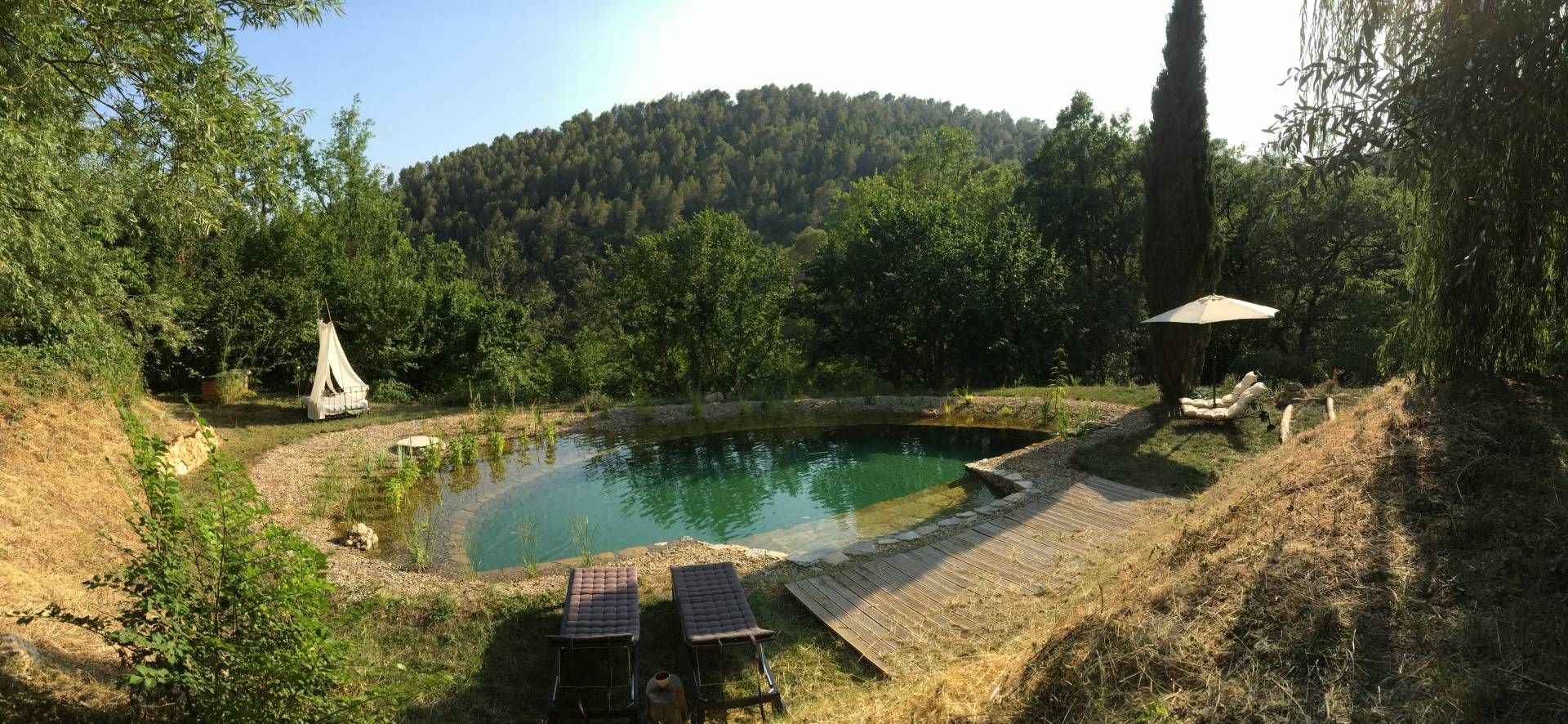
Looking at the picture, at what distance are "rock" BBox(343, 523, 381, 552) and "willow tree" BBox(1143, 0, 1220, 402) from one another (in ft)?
34.0

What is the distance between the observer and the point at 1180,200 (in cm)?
1068

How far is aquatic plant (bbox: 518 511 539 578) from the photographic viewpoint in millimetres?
6763

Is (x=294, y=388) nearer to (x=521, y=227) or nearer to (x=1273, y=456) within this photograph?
(x=1273, y=456)

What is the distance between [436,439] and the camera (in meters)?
11.0

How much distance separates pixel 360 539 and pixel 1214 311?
395 inches

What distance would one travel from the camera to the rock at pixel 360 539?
736 centimetres

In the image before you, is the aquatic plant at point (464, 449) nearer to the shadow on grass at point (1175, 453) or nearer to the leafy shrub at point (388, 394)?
the leafy shrub at point (388, 394)

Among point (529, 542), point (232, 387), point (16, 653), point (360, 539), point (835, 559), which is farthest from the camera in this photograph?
point (232, 387)

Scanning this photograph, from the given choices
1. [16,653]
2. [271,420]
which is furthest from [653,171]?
[16,653]

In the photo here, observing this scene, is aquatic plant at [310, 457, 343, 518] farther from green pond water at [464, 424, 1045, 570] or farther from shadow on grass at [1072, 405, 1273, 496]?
shadow on grass at [1072, 405, 1273, 496]

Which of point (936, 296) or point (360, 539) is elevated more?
point (936, 296)

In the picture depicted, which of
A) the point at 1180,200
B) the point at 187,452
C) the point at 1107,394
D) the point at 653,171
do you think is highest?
the point at 653,171

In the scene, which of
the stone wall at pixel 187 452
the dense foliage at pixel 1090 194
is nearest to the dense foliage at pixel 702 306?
the dense foliage at pixel 1090 194

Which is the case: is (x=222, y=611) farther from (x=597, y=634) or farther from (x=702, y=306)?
(x=702, y=306)
